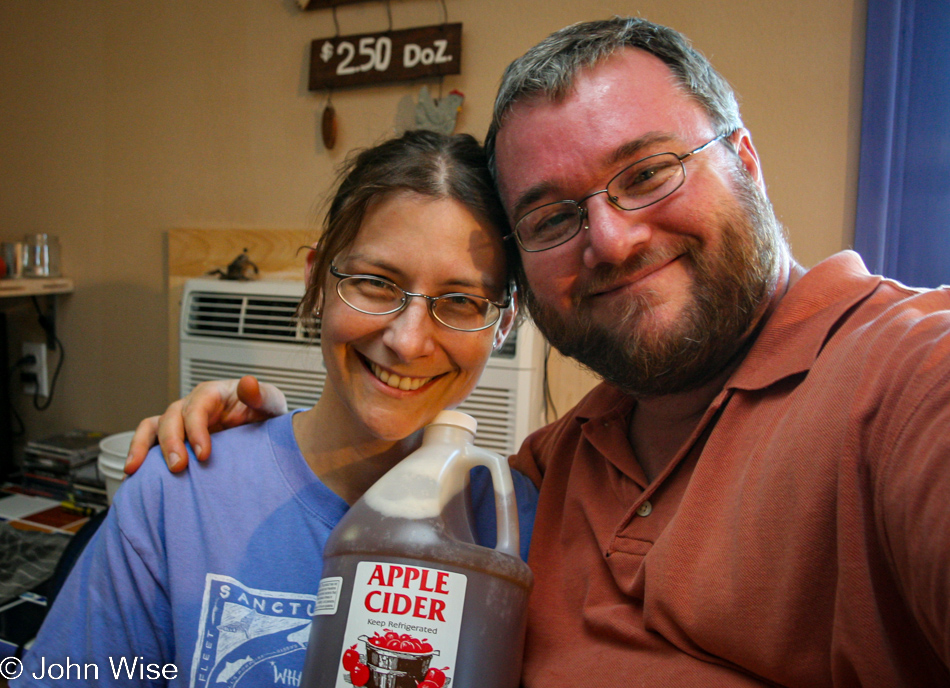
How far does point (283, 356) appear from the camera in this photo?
1.84 metres

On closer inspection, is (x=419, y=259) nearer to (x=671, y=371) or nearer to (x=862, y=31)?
(x=671, y=371)

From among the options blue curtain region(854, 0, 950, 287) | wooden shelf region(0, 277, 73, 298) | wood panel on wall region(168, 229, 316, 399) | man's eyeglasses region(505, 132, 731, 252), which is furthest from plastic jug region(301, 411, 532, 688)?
wooden shelf region(0, 277, 73, 298)

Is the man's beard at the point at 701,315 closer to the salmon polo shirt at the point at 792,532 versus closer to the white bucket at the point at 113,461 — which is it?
the salmon polo shirt at the point at 792,532

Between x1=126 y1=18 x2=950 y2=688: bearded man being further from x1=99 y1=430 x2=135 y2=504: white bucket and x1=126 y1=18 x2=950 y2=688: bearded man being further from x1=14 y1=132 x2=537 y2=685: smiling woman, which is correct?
x1=99 y1=430 x2=135 y2=504: white bucket

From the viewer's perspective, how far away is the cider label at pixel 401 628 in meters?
0.59

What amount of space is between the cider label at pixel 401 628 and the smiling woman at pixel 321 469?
0.64 feet

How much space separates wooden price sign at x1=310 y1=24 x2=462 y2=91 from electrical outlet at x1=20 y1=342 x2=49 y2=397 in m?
1.52

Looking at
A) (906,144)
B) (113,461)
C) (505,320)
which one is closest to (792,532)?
(505,320)

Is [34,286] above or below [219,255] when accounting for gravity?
below

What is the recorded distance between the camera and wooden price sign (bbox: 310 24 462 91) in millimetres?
1904

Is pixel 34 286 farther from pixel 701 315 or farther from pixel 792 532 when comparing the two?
pixel 792 532

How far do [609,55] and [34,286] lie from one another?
227 centimetres

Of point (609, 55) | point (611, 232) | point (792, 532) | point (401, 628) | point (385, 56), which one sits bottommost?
point (401, 628)

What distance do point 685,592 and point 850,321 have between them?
327mm
